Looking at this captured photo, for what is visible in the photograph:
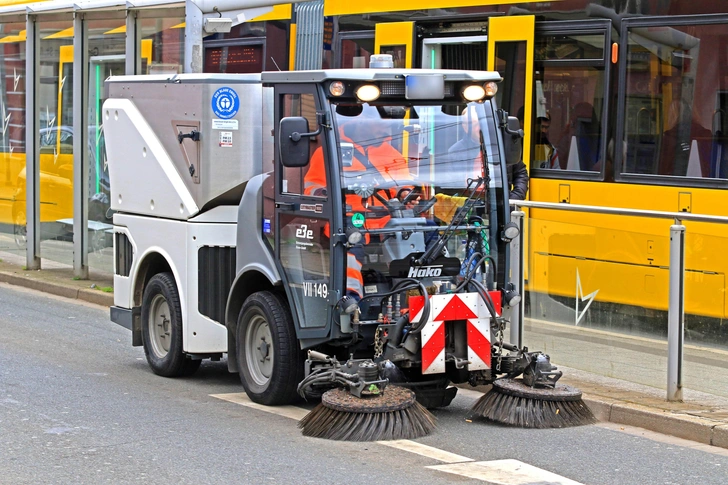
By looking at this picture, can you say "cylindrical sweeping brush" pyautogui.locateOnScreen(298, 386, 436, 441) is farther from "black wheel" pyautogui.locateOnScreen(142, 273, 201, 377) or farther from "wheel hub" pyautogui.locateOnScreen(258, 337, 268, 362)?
"black wheel" pyautogui.locateOnScreen(142, 273, 201, 377)

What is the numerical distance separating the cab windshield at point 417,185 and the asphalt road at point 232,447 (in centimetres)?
115

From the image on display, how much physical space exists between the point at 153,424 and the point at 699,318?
148 inches

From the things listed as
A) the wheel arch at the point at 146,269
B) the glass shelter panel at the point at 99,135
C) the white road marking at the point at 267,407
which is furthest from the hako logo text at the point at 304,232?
the glass shelter panel at the point at 99,135

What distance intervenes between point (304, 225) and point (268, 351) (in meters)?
1.01

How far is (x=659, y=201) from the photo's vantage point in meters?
10.4

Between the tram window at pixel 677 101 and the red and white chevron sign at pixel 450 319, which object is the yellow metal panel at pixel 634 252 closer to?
the tram window at pixel 677 101

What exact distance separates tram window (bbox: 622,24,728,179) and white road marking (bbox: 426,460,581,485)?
166 inches

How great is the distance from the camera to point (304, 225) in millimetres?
8031

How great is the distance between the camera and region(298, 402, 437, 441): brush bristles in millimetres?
7129

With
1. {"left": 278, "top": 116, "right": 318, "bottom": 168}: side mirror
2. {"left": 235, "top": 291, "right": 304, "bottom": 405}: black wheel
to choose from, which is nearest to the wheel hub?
{"left": 235, "top": 291, "right": 304, "bottom": 405}: black wheel

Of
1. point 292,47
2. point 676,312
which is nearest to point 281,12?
point 292,47

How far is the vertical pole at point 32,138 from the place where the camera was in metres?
16.1

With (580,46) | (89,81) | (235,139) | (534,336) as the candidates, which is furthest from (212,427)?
(89,81)

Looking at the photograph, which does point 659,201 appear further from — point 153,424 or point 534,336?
point 153,424
